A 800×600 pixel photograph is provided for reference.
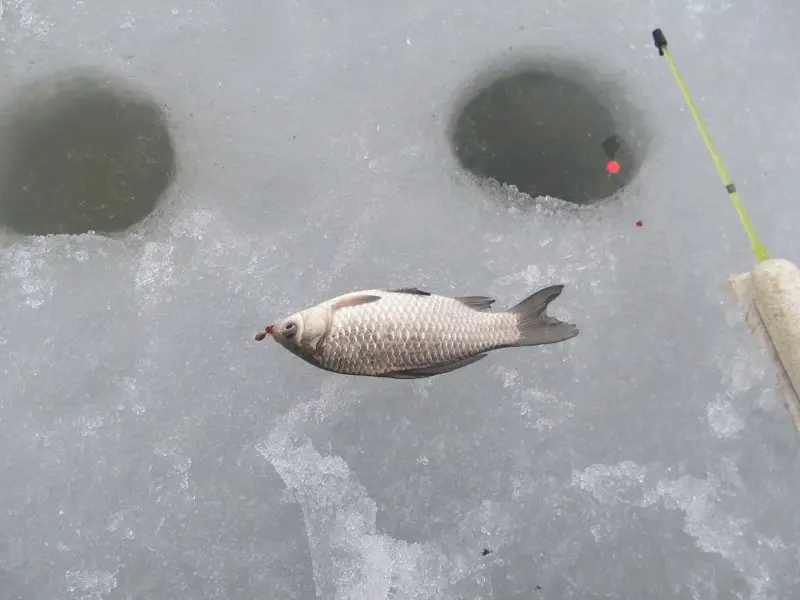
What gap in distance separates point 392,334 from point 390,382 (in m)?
0.66

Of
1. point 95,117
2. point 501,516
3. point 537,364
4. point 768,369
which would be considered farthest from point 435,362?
point 95,117

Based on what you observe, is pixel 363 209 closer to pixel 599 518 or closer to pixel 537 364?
pixel 537 364

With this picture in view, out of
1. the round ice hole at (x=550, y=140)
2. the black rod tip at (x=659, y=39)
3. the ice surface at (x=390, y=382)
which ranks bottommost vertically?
the ice surface at (x=390, y=382)

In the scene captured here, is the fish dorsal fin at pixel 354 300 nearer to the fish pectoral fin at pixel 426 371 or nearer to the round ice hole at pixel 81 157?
the fish pectoral fin at pixel 426 371

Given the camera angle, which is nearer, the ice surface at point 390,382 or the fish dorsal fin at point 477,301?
the fish dorsal fin at point 477,301

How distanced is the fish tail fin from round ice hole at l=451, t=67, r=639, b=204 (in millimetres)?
715

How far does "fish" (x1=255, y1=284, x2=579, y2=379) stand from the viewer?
2.44 m

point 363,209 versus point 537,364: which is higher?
point 363,209

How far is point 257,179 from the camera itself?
3254 millimetres

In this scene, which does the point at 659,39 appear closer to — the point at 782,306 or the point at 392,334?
the point at 782,306

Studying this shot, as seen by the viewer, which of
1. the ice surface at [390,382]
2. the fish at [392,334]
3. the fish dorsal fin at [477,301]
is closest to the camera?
the fish at [392,334]

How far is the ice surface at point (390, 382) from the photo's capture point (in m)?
2.94

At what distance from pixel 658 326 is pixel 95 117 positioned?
10.3 feet

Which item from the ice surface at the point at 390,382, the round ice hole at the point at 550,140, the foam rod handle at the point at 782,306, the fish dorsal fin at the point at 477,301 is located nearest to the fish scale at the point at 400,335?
the fish dorsal fin at the point at 477,301
